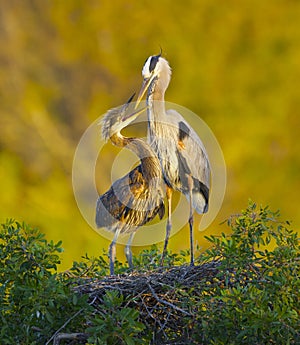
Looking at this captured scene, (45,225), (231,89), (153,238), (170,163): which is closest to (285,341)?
(170,163)

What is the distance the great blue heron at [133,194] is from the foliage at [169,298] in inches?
56.4

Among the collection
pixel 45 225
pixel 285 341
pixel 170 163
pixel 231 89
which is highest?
pixel 231 89

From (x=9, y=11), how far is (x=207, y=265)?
801 centimetres

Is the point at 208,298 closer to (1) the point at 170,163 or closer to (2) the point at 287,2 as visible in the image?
(1) the point at 170,163

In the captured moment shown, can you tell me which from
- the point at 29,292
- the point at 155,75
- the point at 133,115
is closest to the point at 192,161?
the point at 133,115

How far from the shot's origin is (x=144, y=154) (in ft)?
15.9

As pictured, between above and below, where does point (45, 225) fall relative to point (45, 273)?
above

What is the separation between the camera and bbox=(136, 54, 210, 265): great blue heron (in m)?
4.77

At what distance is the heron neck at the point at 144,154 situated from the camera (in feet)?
15.7

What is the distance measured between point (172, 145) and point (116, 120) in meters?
0.32

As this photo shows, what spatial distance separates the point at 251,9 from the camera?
10.3m

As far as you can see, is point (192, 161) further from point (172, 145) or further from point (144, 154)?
point (144, 154)

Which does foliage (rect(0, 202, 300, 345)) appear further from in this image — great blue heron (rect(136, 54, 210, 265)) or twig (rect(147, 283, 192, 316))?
great blue heron (rect(136, 54, 210, 265))

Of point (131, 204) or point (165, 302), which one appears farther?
point (131, 204)
